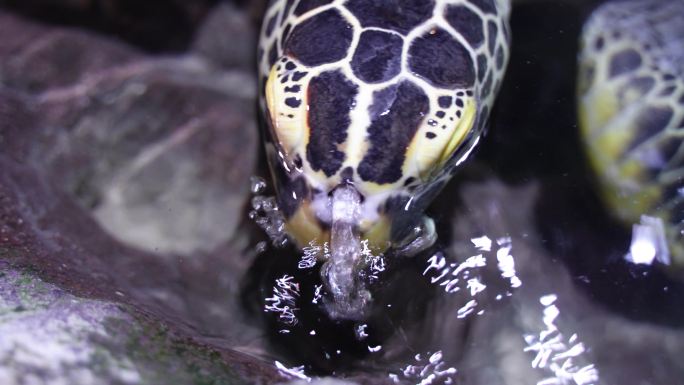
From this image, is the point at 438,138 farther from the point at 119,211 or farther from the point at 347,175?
the point at 119,211

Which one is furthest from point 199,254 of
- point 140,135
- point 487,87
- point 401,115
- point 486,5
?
point 486,5

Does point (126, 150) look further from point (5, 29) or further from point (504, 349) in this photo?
point (504, 349)

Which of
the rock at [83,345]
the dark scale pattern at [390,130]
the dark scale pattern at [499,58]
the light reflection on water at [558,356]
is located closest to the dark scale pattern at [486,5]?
the dark scale pattern at [499,58]

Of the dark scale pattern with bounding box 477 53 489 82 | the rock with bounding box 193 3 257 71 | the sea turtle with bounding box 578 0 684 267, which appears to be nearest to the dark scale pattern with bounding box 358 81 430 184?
the dark scale pattern with bounding box 477 53 489 82

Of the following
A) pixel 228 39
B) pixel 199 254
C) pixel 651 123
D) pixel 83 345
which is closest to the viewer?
pixel 83 345

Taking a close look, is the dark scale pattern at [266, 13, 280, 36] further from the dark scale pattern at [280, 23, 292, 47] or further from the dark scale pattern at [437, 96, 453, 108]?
the dark scale pattern at [437, 96, 453, 108]

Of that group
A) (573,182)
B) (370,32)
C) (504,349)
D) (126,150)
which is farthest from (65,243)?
(573,182)
